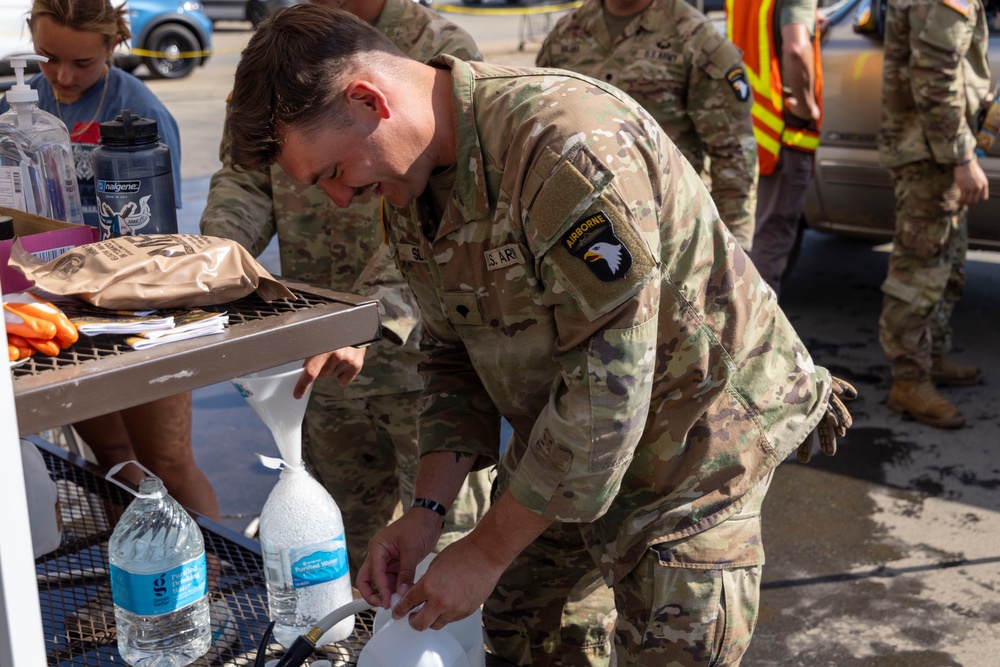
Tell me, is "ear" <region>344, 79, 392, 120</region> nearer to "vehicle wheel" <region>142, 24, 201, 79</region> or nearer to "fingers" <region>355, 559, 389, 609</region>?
"fingers" <region>355, 559, 389, 609</region>

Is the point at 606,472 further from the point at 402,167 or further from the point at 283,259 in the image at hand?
the point at 283,259

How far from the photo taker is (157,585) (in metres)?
1.67

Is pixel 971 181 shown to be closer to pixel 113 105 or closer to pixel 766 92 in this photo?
pixel 766 92

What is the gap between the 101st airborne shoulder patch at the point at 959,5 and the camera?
3850 millimetres

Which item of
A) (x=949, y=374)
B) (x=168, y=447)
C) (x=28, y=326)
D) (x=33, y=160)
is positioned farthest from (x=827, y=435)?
(x=949, y=374)

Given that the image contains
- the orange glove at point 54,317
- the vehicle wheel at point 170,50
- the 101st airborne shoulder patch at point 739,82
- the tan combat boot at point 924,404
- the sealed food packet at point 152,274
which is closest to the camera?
the orange glove at point 54,317

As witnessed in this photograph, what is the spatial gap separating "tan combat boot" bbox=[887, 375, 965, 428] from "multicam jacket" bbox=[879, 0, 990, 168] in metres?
0.99

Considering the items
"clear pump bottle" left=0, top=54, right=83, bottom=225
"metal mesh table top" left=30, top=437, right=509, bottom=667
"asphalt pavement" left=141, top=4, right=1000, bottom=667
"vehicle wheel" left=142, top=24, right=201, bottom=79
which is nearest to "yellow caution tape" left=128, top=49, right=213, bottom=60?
"vehicle wheel" left=142, top=24, right=201, bottom=79

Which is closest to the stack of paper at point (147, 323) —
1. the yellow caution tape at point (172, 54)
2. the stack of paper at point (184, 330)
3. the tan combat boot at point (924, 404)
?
the stack of paper at point (184, 330)

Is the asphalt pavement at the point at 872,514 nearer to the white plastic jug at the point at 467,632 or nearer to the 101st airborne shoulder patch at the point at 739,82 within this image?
the white plastic jug at the point at 467,632

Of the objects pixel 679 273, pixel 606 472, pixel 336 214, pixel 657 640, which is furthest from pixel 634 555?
pixel 336 214

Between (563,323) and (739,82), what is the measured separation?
230 centimetres

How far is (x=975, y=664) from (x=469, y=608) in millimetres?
2055

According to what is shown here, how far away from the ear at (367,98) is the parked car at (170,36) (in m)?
13.1
